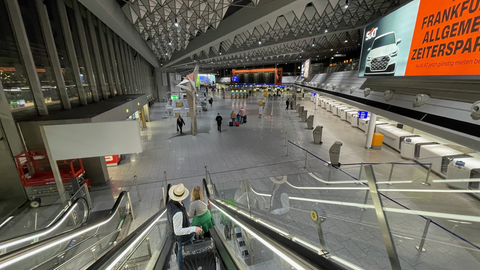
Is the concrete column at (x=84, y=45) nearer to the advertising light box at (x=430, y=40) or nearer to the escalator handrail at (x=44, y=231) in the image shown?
the escalator handrail at (x=44, y=231)

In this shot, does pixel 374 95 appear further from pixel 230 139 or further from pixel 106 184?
pixel 106 184

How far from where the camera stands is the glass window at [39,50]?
625 cm

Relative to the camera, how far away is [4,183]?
5.54m

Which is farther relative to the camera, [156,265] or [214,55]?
[214,55]

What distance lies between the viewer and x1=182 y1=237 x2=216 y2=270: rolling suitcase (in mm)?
2564

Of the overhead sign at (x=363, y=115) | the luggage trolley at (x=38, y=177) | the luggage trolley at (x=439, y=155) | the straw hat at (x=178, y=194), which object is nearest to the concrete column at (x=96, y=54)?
the luggage trolley at (x=38, y=177)

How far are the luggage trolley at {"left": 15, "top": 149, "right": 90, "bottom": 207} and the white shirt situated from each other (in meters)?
4.58

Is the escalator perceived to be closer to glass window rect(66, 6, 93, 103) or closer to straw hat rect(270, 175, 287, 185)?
straw hat rect(270, 175, 287, 185)

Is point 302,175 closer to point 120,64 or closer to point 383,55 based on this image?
point 383,55

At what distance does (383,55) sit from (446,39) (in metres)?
3.25

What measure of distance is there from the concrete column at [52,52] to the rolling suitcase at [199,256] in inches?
328

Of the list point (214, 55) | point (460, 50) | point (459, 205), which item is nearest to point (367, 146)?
point (460, 50)

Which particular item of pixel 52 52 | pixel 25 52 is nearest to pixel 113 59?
pixel 52 52

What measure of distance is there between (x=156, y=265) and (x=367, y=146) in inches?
438
